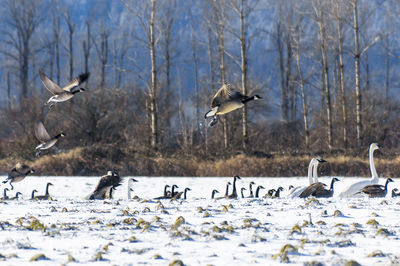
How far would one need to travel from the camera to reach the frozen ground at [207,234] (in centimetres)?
608

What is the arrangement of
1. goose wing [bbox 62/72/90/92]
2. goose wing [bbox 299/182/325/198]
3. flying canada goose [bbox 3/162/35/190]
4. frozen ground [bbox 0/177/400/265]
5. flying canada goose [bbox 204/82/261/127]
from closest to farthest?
frozen ground [bbox 0/177/400/265] → flying canada goose [bbox 204/82/261/127] → goose wing [bbox 62/72/90/92] → goose wing [bbox 299/182/325/198] → flying canada goose [bbox 3/162/35/190]

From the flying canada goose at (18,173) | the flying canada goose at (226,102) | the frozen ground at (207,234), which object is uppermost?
the flying canada goose at (226,102)

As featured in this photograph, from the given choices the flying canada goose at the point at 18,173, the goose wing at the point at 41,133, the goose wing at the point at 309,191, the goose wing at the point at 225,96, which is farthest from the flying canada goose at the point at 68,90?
the goose wing at the point at 309,191

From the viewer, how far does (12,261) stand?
19.3ft

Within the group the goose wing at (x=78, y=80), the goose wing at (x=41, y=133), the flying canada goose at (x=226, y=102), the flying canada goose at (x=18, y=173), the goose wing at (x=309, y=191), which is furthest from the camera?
the flying canada goose at (x=18, y=173)

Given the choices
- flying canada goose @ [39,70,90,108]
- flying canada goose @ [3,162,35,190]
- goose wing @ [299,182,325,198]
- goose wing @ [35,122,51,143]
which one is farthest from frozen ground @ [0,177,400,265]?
flying canada goose @ [3,162,35,190]

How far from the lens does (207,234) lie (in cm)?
753

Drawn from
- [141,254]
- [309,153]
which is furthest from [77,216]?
[309,153]

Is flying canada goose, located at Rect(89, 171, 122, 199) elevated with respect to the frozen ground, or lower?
elevated

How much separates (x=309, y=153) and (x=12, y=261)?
2252 centimetres

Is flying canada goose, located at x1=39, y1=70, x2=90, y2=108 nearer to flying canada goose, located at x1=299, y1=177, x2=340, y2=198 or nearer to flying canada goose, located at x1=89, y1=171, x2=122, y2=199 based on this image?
flying canada goose, located at x1=89, y1=171, x2=122, y2=199

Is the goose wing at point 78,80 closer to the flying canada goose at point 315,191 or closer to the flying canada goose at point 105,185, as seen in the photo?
the flying canada goose at point 105,185

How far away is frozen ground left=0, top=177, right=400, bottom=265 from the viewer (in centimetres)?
608

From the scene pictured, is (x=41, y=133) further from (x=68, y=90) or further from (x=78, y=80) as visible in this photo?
(x=78, y=80)
